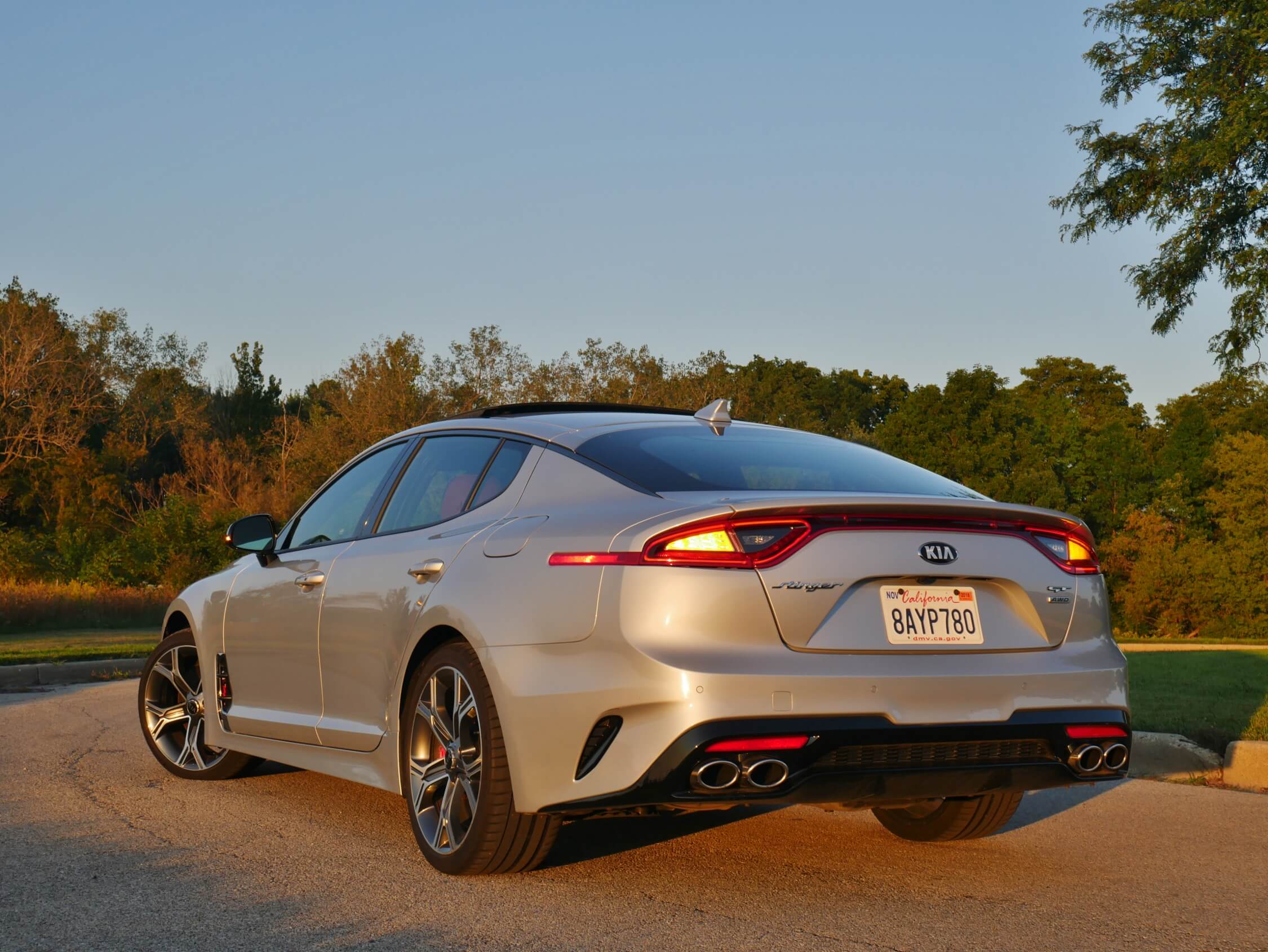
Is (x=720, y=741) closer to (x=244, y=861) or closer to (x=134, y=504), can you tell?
(x=244, y=861)

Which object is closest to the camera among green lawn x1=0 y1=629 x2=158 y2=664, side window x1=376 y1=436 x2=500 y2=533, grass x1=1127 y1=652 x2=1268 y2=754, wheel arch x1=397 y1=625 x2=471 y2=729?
wheel arch x1=397 y1=625 x2=471 y2=729

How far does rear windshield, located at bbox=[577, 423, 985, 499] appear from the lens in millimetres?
4605

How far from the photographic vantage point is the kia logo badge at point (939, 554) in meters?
4.28

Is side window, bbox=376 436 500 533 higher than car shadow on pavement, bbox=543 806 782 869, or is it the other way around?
side window, bbox=376 436 500 533

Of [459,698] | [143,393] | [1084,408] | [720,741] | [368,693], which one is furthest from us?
[1084,408]

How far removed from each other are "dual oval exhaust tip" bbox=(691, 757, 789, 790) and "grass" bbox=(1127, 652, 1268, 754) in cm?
387

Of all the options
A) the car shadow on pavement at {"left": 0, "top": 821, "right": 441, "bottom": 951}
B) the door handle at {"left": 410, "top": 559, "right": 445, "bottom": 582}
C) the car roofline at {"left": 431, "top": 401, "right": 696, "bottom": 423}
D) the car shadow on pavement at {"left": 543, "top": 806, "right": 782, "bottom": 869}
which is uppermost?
the car roofline at {"left": 431, "top": 401, "right": 696, "bottom": 423}

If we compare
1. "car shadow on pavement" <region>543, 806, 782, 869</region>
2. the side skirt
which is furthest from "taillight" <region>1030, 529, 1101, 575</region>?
the side skirt

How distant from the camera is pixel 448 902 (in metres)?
4.34

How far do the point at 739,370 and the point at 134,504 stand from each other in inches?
2193

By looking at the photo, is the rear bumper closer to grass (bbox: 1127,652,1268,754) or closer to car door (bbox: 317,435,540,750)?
car door (bbox: 317,435,540,750)

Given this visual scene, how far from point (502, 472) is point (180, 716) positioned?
301cm

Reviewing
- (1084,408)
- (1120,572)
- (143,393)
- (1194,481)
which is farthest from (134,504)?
(1084,408)

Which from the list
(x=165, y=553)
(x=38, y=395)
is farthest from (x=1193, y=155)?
(x=38, y=395)
